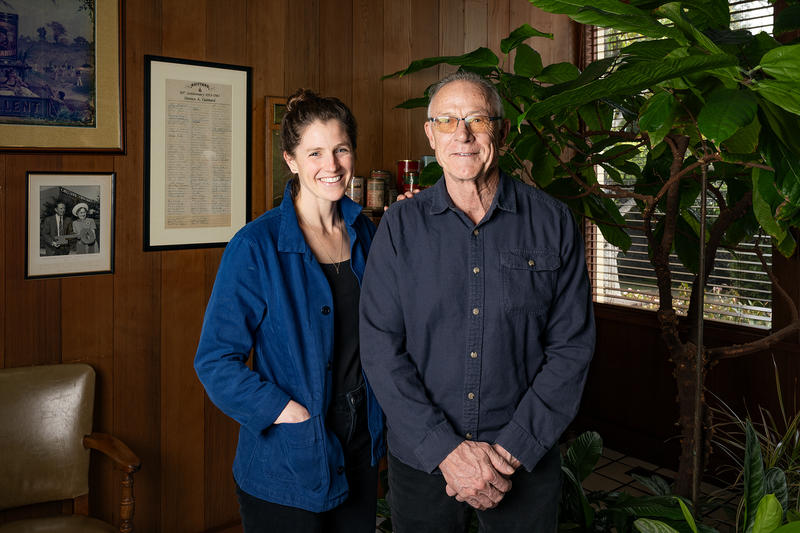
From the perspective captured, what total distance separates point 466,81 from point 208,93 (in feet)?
4.76

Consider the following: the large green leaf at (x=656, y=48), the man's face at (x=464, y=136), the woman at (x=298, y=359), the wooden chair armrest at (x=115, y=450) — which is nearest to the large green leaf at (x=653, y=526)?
the woman at (x=298, y=359)

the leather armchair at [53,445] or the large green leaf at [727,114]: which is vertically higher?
the large green leaf at [727,114]

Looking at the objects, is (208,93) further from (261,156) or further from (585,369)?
(585,369)

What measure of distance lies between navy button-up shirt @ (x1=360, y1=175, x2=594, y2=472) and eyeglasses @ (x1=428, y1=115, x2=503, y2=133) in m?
0.14

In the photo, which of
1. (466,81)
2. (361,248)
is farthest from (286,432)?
(466,81)

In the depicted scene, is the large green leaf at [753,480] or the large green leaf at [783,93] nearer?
the large green leaf at [783,93]

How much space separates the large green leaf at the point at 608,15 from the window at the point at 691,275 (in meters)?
2.17

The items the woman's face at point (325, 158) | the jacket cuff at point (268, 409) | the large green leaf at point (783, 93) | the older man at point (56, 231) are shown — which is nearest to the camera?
the large green leaf at point (783, 93)

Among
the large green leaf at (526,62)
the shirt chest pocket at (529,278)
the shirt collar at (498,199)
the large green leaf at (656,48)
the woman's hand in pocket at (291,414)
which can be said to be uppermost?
the large green leaf at (526,62)

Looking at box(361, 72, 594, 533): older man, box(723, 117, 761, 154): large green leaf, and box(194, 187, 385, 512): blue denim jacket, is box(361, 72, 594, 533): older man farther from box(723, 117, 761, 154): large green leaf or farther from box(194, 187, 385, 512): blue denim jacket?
box(723, 117, 761, 154): large green leaf

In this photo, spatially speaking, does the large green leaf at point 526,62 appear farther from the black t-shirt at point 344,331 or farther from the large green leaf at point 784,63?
the large green leaf at point 784,63

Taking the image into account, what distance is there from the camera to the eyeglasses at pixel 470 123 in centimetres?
145

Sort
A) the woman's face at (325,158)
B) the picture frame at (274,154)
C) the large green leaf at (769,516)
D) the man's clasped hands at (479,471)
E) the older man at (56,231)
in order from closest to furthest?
the large green leaf at (769,516), the man's clasped hands at (479,471), the woman's face at (325,158), the older man at (56,231), the picture frame at (274,154)

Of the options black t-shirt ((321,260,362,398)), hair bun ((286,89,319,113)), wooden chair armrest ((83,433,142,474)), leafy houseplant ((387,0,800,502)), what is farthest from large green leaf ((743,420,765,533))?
wooden chair armrest ((83,433,142,474))
